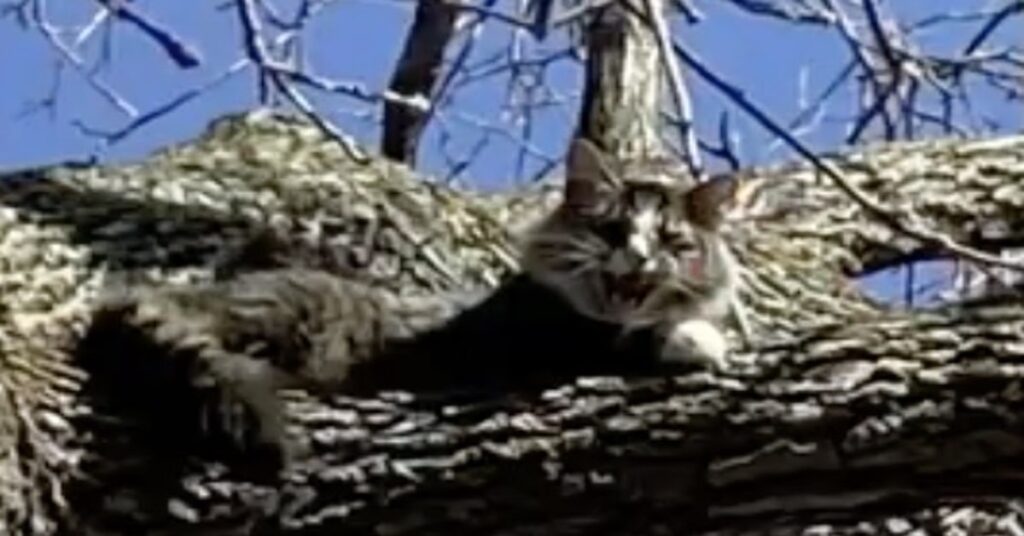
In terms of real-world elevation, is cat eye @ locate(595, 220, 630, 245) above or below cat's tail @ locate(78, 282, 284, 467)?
above

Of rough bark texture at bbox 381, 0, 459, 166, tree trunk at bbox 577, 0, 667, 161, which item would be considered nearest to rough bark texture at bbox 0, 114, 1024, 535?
tree trunk at bbox 577, 0, 667, 161

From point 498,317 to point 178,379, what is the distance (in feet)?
1.93

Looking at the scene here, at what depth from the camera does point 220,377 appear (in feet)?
9.81

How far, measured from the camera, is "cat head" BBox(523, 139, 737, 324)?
3.38 meters

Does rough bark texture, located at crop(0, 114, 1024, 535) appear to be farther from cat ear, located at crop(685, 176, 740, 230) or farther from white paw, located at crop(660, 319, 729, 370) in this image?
cat ear, located at crop(685, 176, 740, 230)

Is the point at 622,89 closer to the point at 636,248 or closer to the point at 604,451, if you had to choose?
the point at 636,248

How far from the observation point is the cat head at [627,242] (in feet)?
11.1

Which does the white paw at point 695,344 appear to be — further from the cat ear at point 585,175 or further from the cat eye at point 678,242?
the cat ear at point 585,175

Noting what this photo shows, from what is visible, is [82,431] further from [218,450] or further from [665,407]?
[665,407]

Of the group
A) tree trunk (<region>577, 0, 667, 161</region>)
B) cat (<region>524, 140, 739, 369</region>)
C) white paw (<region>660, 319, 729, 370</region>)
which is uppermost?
tree trunk (<region>577, 0, 667, 161</region>)

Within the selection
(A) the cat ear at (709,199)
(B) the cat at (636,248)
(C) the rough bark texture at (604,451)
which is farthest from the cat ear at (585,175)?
(C) the rough bark texture at (604,451)

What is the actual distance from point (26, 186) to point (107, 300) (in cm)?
48

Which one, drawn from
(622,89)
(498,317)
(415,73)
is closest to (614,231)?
(498,317)

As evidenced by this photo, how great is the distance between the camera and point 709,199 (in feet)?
11.3
